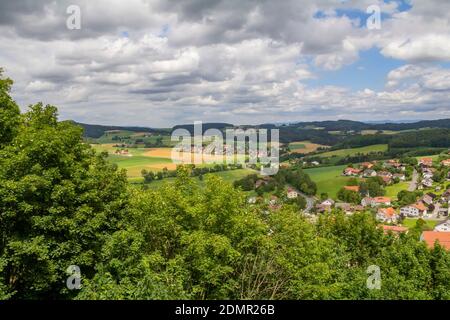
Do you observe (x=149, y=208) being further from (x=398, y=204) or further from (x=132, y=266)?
(x=398, y=204)

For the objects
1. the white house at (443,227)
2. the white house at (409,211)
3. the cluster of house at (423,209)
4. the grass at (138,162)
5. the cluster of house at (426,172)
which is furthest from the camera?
the cluster of house at (426,172)

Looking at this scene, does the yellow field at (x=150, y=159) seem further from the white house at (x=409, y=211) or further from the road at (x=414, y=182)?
the road at (x=414, y=182)

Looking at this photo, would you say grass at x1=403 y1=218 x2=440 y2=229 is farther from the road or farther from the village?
the road

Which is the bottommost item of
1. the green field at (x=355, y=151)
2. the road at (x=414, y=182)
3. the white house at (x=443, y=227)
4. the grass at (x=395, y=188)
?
the white house at (x=443, y=227)

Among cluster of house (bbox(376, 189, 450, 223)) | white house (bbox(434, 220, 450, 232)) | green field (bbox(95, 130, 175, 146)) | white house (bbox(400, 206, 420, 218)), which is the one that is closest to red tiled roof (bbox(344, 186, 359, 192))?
cluster of house (bbox(376, 189, 450, 223))

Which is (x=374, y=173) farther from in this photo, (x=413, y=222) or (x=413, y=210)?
(x=413, y=222)

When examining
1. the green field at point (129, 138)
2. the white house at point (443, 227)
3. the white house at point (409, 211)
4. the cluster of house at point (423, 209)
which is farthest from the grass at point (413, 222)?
the green field at point (129, 138)

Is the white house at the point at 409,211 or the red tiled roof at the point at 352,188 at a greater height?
the red tiled roof at the point at 352,188
